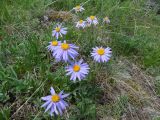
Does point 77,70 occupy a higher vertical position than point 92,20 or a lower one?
lower

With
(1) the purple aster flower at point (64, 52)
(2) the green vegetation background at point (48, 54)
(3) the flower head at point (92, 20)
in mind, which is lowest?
(2) the green vegetation background at point (48, 54)

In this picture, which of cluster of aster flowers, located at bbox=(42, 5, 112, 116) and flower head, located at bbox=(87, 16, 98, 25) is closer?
cluster of aster flowers, located at bbox=(42, 5, 112, 116)

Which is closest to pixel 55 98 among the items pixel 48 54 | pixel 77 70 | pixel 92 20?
A: pixel 77 70

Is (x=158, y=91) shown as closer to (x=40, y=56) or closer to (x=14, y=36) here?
(x=40, y=56)

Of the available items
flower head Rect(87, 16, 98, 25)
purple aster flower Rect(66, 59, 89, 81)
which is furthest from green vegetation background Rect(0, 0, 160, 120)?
purple aster flower Rect(66, 59, 89, 81)

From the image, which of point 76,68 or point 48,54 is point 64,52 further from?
point 48,54

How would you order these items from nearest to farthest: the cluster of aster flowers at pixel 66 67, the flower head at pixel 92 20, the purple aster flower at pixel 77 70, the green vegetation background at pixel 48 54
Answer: the cluster of aster flowers at pixel 66 67, the purple aster flower at pixel 77 70, the green vegetation background at pixel 48 54, the flower head at pixel 92 20

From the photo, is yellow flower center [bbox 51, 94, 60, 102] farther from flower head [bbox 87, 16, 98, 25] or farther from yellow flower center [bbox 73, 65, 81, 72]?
flower head [bbox 87, 16, 98, 25]

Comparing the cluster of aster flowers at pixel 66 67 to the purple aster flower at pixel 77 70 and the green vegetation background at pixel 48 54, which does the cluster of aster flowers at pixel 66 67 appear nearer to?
the purple aster flower at pixel 77 70

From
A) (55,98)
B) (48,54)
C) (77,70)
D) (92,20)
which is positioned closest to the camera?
(55,98)

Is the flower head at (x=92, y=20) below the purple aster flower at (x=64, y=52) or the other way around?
the other way around

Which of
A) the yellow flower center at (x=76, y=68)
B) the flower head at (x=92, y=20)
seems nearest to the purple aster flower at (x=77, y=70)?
the yellow flower center at (x=76, y=68)
